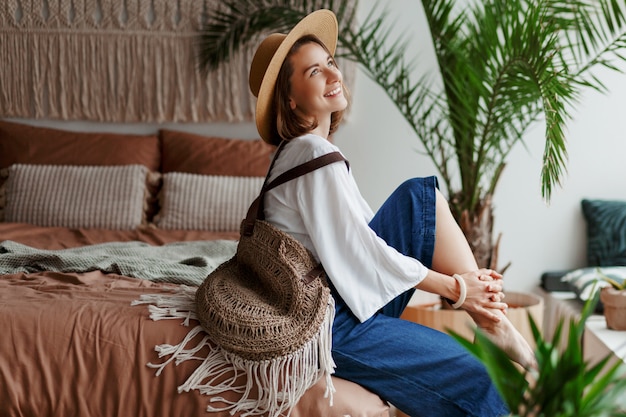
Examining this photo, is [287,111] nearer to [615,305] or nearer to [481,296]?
[481,296]

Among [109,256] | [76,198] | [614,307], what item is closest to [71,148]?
[76,198]

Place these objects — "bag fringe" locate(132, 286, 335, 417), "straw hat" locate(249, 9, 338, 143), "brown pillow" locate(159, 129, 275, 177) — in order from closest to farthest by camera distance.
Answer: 1. "bag fringe" locate(132, 286, 335, 417)
2. "straw hat" locate(249, 9, 338, 143)
3. "brown pillow" locate(159, 129, 275, 177)

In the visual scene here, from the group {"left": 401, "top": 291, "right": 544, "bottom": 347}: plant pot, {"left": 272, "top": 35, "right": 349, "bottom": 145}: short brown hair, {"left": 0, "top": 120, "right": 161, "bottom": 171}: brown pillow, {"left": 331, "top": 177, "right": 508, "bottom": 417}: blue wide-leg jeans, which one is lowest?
{"left": 401, "top": 291, "right": 544, "bottom": 347}: plant pot

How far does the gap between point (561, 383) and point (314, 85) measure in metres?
1.10

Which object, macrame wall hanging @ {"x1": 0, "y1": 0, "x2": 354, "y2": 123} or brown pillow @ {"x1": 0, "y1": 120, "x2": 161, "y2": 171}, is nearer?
brown pillow @ {"x1": 0, "y1": 120, "x2": 161, "y2": 171}

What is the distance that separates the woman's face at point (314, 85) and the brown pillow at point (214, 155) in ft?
4.76

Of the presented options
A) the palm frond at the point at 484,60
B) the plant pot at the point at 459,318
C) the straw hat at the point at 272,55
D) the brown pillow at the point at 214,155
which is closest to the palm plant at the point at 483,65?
the palm frond at the point at 484,60

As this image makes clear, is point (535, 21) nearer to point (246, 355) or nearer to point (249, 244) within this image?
point (249, 244)

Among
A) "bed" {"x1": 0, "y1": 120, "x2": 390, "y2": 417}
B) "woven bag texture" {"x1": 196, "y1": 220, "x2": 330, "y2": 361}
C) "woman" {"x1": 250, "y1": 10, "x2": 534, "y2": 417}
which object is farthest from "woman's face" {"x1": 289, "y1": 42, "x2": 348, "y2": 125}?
"bed" {"x1": 0, "y1": 120, "x2": 390, "y2": 417}

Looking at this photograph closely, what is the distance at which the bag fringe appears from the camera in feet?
5.24

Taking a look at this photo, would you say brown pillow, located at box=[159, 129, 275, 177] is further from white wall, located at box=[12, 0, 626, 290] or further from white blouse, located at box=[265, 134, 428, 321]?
white blouse, located at box=[265, 134, 428, 321]

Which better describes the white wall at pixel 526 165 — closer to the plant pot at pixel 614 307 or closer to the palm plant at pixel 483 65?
the palm plant at pixel 483 65

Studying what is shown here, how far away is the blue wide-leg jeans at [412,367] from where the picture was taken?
1.61 metres

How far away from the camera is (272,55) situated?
80.0 inches
